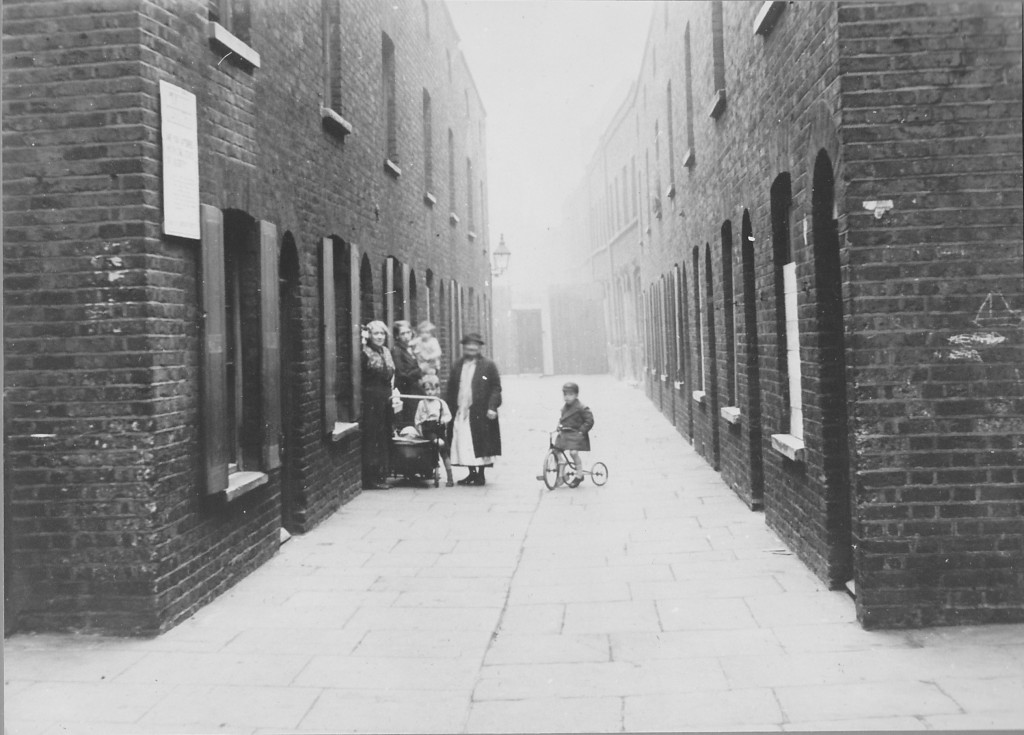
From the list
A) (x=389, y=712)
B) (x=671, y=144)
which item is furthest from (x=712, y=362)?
(x=389, y=712)

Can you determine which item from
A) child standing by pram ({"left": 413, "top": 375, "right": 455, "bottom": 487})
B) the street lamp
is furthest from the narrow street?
the street lamp

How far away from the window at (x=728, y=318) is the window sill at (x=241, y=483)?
520 centimetres

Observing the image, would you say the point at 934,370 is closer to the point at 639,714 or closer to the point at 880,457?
the point at 880,457

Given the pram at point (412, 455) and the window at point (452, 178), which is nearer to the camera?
the pram at point (412, 455)

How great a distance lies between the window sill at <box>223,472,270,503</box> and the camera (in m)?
6.12

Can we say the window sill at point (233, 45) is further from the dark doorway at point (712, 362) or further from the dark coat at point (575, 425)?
the dark doorway at point (712, 362)

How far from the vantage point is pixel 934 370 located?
16.1 ft

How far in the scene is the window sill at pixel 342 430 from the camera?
9.05 meters

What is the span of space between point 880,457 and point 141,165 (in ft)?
14.3

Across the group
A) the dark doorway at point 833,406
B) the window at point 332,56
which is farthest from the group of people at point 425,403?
the dark doorway at point 833,406

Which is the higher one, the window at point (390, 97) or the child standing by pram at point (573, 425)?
the window at point (390, 97)

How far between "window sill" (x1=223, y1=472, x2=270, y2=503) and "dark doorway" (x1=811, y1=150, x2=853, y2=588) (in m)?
3.84

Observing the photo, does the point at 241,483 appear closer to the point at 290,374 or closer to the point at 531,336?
the point at 290,374

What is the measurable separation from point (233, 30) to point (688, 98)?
7488 millimetres
